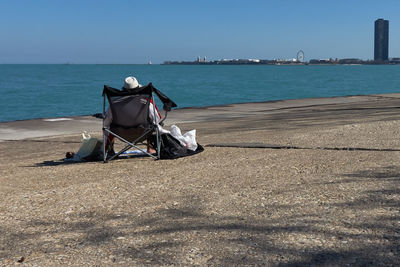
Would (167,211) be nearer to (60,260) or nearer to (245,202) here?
(245,202)

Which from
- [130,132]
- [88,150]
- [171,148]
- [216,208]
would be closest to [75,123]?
[88,150]

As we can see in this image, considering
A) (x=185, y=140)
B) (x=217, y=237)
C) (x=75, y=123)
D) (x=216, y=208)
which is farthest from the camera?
(x=75, y=123)

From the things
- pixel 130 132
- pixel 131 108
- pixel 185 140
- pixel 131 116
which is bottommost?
pixel 185 140

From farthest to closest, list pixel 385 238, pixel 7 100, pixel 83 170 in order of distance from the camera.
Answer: pixel 7 100, pixel 83 170, pixel 385 238

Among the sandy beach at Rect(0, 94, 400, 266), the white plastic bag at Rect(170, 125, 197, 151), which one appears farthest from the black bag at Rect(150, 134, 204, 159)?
the sandy beach at Rect(0, 94, 400, 266)

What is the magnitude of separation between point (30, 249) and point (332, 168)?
3.64 meters

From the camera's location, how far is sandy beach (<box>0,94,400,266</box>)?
3.77 metres

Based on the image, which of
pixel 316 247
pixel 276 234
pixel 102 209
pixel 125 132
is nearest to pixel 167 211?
pixel 102 209

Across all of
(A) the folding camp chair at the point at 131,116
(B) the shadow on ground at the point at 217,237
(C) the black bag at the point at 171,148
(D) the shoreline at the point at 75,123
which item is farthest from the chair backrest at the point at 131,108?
(D) the shoreline at the point at 75,123

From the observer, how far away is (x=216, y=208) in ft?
16.0

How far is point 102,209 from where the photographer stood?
16.5 ft

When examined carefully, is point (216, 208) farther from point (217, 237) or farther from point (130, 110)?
point (130, 110)

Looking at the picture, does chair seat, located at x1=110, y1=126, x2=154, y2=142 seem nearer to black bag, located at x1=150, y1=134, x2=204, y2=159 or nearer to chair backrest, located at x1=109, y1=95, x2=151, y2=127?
chair backrest, located at x1=109, y1=95, x2=151, y2=127

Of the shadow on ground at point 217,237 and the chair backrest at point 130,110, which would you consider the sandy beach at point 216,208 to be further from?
the chair backrest at point 130,110
